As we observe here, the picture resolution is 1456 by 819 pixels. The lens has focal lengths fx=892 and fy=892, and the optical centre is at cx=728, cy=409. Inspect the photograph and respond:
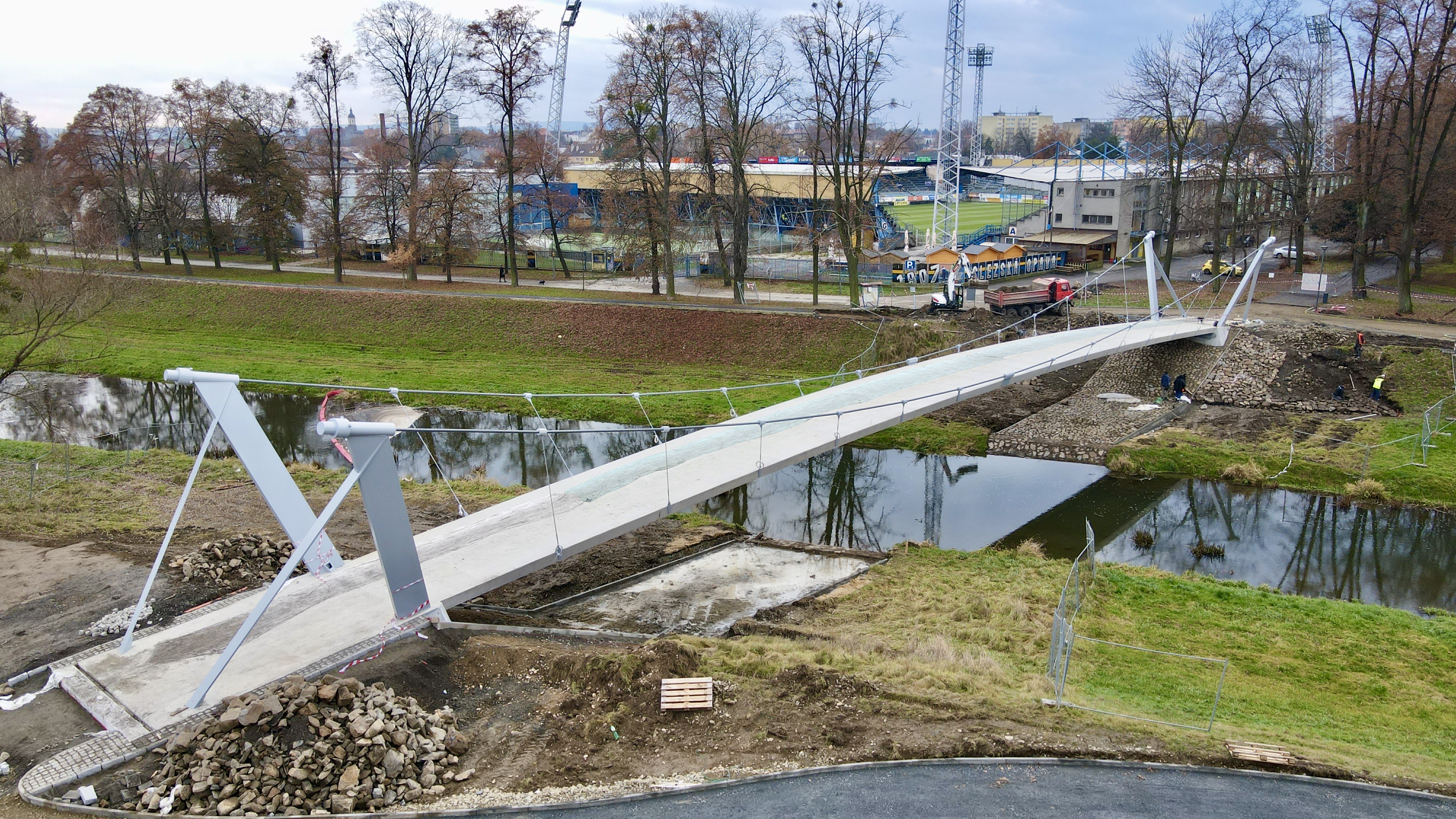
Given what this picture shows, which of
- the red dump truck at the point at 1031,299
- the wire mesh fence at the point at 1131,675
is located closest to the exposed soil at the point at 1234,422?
the red dump truck at the point at 1031,299

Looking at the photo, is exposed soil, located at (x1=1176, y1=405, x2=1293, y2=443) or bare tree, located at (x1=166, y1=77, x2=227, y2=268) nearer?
exposed soil, located at (x1=1176, y1=405, x2=1293, y2=443)

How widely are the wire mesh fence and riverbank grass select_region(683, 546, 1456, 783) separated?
4 centimetres

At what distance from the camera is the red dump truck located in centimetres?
3616

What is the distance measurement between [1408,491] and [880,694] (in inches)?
698

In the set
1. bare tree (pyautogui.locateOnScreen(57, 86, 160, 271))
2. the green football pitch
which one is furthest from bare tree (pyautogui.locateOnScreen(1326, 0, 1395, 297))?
bare tree (pyautogui.locateOnScreen(57, 86, 160, 271))

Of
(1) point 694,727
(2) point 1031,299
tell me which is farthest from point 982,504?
(2) point 1031,299

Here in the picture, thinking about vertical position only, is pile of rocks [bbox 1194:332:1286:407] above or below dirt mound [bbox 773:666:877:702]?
above

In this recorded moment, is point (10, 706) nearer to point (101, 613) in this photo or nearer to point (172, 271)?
point (101, 613)

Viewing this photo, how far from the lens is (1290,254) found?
4606cm

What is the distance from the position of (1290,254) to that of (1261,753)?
145 ft

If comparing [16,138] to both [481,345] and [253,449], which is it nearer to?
[481,345]

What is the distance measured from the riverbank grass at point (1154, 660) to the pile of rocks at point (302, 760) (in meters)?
4.12

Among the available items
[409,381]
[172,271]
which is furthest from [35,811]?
[172,271]

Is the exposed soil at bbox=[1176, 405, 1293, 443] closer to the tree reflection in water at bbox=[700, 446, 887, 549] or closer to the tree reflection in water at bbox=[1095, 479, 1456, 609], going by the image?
the tree reflection in water at bbox=[1095, 479, 1456, 609]
